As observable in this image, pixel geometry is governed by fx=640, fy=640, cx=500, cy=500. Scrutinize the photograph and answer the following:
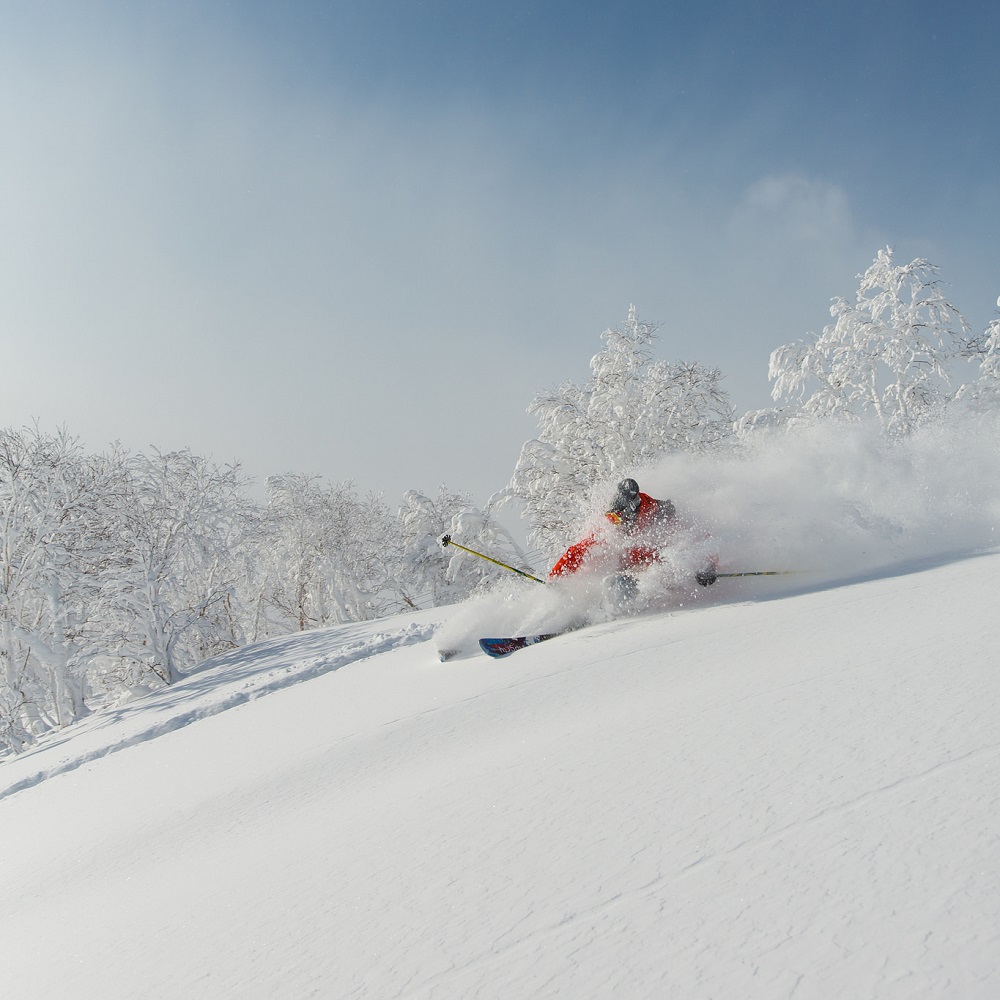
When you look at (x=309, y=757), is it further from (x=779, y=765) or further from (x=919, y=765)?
(x=919, y=765)

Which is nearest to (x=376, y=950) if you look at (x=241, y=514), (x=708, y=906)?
(x=708, y=906)

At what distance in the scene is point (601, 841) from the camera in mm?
2301

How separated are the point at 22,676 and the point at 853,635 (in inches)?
833

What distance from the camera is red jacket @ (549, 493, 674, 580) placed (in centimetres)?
816

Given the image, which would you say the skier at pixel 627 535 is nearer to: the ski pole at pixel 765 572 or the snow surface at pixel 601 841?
the ski pole at pixel 765 572

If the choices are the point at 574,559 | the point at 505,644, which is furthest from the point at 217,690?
the point at 574,559

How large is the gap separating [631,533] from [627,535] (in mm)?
57

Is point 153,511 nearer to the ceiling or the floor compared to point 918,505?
nearer to the ceiling

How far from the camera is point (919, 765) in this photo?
7.48ft

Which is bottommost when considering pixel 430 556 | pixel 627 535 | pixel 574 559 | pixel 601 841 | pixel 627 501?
pixel 601 841

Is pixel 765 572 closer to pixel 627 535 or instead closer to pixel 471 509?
pixel 627 535

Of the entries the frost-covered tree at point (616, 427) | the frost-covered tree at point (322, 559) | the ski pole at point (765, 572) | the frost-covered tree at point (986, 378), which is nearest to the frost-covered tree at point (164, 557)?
the frost-covered tree at point (322, 559)

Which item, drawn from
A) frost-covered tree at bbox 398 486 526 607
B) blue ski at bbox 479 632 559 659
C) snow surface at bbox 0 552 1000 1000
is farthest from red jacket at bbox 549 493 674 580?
frost-covered tree at bbox 398 486 526 607

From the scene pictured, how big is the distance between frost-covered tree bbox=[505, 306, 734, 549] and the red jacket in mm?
13530
